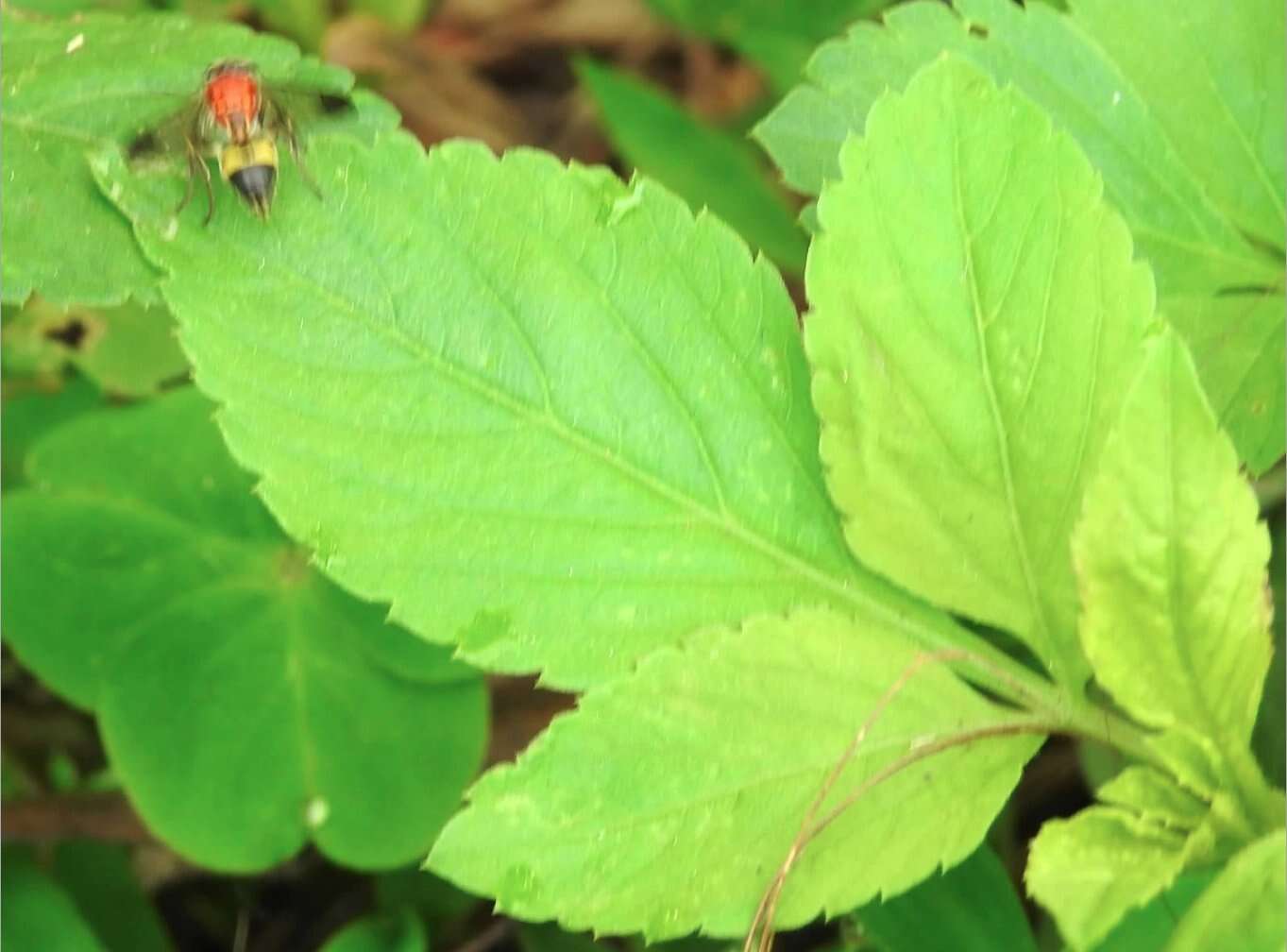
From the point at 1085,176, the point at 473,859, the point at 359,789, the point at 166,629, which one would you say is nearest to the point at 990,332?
the point at 1085,176

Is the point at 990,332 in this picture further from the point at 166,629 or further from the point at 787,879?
the point at 166,629

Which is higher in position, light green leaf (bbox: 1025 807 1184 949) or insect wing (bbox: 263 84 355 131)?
insect wing (bbox: 263 84 355 131)

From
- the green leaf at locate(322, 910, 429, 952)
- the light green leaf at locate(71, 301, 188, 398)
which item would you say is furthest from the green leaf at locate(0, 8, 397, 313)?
the green leaf at locate(322, 910, 429, 952)

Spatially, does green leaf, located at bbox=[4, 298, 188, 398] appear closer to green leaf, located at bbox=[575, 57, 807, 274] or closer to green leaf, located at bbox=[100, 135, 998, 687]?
green leaf, located at bbox=[100, 135, 998, 687]

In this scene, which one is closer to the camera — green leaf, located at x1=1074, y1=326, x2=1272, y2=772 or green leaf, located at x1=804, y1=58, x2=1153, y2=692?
green leaf, located at x1=1074, y1=326, x2=1272, y2=772

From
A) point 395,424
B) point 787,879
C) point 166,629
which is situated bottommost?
point 166,629

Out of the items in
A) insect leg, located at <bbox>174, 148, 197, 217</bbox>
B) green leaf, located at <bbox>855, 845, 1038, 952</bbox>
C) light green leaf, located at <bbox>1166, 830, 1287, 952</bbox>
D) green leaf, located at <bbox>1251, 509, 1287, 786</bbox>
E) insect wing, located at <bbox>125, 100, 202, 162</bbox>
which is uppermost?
insect wing, located at <bbox>125, 100, 202, 162</bbox>
